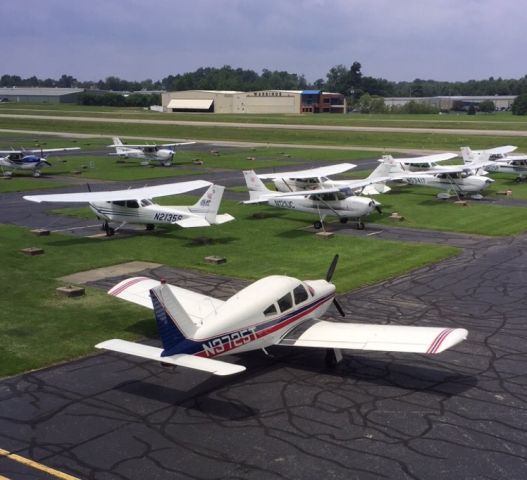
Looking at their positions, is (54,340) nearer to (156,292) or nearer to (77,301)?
(77,301)

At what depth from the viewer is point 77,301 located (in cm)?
2097

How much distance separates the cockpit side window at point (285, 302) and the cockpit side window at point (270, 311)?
183 millimetres

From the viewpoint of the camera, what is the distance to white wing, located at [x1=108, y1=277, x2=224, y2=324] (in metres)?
17.0

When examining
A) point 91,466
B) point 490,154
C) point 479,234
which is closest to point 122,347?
point 91,466

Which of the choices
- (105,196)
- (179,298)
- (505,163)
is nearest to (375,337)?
(179,298)

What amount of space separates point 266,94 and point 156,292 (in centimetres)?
17943

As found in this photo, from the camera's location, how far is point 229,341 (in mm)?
14492

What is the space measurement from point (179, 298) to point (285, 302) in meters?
3.48

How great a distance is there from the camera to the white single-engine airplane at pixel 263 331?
13.8m

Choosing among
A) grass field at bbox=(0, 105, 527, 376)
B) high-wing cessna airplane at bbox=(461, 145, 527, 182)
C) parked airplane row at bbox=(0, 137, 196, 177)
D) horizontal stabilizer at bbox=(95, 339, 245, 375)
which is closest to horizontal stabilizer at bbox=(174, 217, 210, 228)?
grass field at bbox=(0, 105, 527, 376)

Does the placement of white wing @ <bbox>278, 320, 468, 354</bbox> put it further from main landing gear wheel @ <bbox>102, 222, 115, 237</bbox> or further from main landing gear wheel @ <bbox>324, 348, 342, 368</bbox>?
main landing gear wheel @ <bbox>102, 222, 115, 237</bbox>

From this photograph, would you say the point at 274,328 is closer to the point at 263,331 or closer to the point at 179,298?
the point at 263,331

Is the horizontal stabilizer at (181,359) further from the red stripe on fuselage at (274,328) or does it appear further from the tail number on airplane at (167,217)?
the tail number on airplane at (167,217)

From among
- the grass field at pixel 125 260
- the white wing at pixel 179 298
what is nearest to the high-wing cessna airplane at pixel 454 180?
the grass field at pixel 125 260
